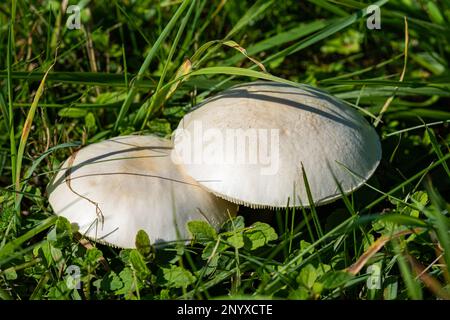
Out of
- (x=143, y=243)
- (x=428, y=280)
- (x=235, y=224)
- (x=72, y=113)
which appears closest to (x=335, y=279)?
(x=428, y=280)

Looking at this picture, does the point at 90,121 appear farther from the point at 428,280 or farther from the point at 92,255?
the point at 428,280

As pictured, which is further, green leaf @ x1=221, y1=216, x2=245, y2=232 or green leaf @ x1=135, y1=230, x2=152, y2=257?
green leaf @ x1=221, y1=216, x2=245, y2=232

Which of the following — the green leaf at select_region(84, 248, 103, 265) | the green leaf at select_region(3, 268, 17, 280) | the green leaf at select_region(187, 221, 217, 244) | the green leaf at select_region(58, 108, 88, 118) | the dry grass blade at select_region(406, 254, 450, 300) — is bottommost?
the dry grass blade at select_region(406, 254, 450, 300)

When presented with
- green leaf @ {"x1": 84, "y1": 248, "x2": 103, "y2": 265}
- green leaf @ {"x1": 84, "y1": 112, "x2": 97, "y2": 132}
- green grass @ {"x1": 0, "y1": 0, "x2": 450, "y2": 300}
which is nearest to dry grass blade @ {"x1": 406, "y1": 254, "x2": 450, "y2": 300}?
green grass @ {"x1": 0, "y1": 0, "x2": 450, "y2": 300}

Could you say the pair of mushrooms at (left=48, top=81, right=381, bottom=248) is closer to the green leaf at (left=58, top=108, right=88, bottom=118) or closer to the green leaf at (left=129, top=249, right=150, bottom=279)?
the green leaf at (left=129, top=249, right=150, bottom=279)

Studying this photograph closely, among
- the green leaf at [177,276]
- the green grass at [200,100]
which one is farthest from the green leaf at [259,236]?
the green leaf at [177,276]

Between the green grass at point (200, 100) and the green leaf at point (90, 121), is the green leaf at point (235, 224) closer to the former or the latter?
the green grass at point (200, 100)
